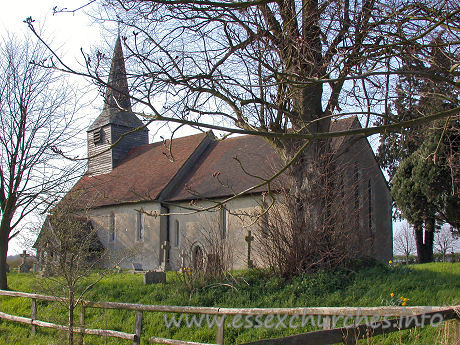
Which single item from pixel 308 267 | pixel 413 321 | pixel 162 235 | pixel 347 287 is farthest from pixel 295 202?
pixel 162 235

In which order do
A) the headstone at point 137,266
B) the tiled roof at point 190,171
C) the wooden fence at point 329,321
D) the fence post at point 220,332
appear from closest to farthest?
the wooden fence at point 329,321, the fence post at point 220,332, the tiled roof at point 190,171, the headstone at point 137,266

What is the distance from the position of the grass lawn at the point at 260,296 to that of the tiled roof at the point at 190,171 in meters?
8.81

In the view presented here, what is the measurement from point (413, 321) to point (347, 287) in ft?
17.5

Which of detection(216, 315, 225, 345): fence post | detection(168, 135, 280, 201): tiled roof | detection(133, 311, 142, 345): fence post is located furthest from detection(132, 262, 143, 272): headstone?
detection(216, 315, 225, 345): fence post

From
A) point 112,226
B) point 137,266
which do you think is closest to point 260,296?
point 137,266

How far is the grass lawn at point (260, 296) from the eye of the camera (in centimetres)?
956

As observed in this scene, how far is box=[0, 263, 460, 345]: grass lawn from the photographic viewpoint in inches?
376

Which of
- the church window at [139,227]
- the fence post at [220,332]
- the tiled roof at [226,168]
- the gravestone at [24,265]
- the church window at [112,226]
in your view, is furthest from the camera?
the church window at [112,226]

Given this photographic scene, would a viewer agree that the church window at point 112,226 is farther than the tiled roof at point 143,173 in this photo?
Yes

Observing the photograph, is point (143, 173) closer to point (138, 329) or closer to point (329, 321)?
point (138, 329)

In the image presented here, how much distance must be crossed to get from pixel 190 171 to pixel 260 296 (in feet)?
49.2

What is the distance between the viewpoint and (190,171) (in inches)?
1006

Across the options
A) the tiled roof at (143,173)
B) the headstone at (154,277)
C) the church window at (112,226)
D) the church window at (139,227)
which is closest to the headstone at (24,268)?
the church window at (112,226)

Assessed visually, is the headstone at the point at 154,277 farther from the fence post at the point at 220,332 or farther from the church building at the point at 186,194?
the fence post at the point at 220,332
